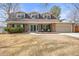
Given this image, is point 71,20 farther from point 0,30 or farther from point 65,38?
point 0,30

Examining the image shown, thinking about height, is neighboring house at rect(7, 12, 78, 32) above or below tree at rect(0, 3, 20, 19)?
below

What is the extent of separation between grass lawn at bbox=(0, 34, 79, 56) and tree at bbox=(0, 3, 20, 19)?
272 millimetres

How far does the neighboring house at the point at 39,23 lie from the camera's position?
11.3 ft

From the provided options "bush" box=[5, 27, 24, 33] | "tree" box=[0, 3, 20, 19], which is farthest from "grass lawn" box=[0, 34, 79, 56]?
"tree" box=[0, 3, 20, 19]

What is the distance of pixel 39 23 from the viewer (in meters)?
3.46

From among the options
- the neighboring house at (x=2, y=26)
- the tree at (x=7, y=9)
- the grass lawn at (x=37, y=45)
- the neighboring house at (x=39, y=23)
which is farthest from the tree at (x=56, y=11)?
the neighboring house at (x=2, y=26)

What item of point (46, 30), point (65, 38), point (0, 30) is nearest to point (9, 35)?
point (0, 30)

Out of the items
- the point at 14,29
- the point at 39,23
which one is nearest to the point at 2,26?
the point at 14,29

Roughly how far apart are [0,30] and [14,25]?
0.21 meters

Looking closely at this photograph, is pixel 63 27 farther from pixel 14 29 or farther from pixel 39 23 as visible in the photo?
pixel 14 29

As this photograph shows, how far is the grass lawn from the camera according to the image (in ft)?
11.2

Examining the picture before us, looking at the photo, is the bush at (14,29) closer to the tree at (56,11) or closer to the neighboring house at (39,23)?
the neighboring house at (39,23)

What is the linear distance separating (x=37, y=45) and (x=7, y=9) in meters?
0.64

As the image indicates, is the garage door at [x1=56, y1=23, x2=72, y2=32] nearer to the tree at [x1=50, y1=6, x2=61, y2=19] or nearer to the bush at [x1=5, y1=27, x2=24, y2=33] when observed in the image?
the tree at [x1=50, y1=6, x2=61, y2=19]
